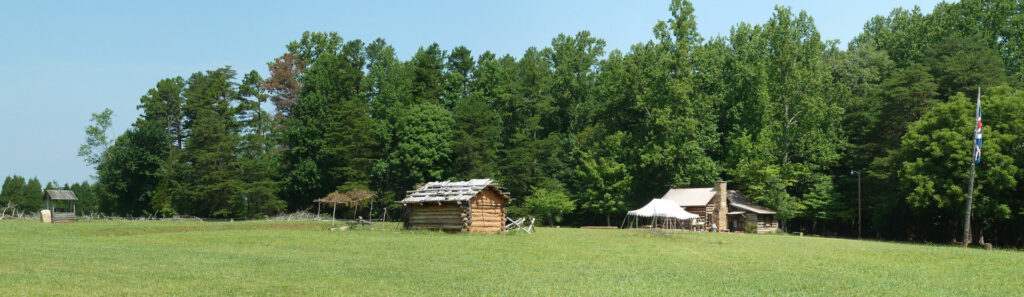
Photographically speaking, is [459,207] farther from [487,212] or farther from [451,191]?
[487,212]

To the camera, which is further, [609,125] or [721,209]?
[609,125]

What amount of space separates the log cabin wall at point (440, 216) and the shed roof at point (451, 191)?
0.49 m

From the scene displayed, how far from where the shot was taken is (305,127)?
65812 mm

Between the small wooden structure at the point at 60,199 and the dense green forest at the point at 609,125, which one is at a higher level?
the dense green forest at the point at 609,125

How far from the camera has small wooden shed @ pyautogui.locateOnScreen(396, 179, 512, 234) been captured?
38.4 meters

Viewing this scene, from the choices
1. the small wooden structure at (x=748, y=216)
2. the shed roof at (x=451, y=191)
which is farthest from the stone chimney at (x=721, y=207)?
the shed roof at (x=451, y=191)

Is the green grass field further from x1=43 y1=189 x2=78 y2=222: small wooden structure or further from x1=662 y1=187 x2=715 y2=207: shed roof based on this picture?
x1=43 y1=189 x2=78 y2=222: small wooden structure

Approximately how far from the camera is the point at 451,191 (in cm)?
3966

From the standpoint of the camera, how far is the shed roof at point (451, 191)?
38.4 meters

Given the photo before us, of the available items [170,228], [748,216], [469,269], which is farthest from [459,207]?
[748,216]

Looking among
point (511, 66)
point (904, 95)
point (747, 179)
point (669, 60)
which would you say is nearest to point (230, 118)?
point (511, 66)

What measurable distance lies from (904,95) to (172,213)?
205 feet

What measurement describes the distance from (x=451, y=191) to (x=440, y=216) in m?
1.58

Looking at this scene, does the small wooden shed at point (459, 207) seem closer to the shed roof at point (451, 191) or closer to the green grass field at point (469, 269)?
the shed roof at point (451, 191)
